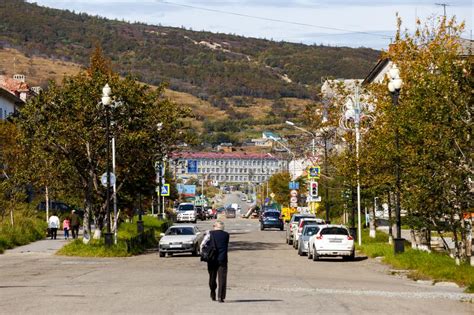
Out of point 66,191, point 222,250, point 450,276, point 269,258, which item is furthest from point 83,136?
point 222,250

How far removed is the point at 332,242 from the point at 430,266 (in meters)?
9.79

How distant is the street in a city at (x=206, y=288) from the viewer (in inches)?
820

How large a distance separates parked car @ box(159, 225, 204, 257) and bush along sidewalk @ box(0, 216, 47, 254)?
24.2ft

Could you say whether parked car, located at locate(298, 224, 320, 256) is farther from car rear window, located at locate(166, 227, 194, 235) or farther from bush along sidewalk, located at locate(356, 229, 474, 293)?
car rear window, located at locate(166, 227, 194, 235)

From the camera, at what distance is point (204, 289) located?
25844 mm

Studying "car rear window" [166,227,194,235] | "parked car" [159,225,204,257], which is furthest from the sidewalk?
"car rear window" [166,227,194,235]

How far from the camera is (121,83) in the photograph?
4847cm

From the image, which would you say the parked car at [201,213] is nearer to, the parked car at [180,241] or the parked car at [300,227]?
the parked car at [300,227]

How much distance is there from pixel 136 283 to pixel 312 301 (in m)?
7.05

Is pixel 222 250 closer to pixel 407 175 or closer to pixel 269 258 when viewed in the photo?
pixel 407 175

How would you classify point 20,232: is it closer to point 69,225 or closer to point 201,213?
point 69,225

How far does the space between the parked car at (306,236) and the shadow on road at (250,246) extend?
240 inches

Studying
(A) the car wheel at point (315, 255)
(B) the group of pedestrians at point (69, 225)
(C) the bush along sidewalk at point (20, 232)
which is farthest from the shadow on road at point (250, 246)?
(C) the bush along sidewalk at point (20, 232)

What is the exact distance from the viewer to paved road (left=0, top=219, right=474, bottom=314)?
68.3 ft
